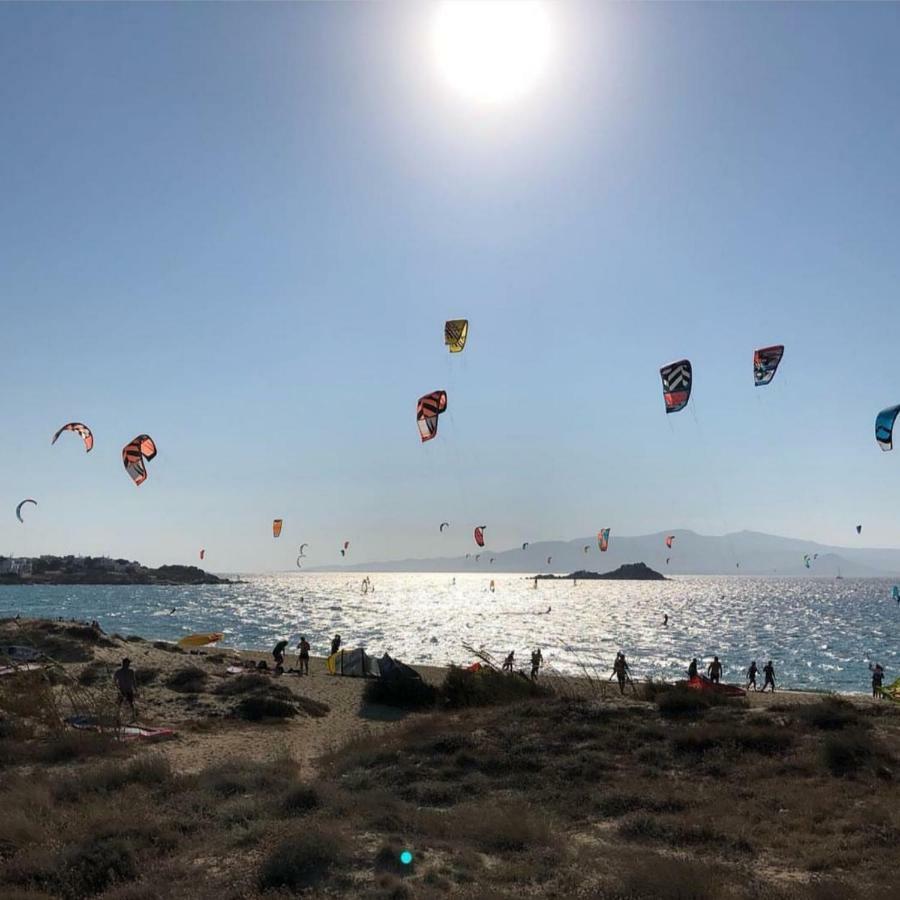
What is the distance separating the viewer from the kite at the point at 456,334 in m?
25.3

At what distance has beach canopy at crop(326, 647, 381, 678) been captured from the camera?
2995 centimetres

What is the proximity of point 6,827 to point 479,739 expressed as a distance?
26.6ft

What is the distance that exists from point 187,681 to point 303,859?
17.8 m

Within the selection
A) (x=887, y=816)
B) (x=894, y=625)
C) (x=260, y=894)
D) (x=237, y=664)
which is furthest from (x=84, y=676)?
(x=894, y=625)

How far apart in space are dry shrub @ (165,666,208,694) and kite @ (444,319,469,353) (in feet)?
45.1

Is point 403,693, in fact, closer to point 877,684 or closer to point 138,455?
point 138,455

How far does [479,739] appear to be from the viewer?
45.2ft

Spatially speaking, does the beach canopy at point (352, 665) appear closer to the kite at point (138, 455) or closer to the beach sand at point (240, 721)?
the beach sand at point (240, 721)

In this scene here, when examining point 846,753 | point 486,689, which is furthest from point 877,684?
point 846,753

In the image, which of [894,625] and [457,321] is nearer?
[457,321]

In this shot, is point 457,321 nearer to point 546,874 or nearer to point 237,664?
point 237,664

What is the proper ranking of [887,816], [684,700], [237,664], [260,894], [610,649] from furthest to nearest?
[610,649], [237,664], [684,700], [887,816], [260,894]

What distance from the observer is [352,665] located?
3022cm

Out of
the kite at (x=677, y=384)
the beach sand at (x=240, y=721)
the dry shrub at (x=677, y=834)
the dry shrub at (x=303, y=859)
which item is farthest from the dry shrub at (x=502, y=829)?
the kite at (x=677, y=384)
